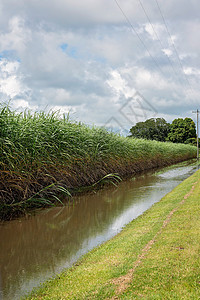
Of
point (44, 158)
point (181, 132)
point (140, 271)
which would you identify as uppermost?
point (181, 132)

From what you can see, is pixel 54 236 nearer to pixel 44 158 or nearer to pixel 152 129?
pixel 44 158

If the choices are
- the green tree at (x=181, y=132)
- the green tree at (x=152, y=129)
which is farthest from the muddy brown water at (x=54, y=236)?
the green tree at (x=181, y=132)

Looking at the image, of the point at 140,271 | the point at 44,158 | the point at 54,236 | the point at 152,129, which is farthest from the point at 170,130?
the point at 140,271

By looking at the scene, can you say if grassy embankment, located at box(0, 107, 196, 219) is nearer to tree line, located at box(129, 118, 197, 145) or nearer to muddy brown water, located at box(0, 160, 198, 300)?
muddy brown water, located at box(0, 160, 198, 300)

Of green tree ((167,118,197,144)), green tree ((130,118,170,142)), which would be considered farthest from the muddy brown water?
green tree ((167,118,197,144))

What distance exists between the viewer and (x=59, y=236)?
14.5ft

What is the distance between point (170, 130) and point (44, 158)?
51937mm

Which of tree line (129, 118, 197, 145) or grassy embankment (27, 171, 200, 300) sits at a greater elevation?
tree line (129, 118, 197, 145)

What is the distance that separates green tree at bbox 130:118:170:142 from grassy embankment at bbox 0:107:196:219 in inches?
1576

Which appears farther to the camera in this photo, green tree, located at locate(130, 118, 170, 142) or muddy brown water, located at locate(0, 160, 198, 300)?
green tree, located at locate(130, 118, 170, 142)

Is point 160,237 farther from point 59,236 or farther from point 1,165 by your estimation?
point 1,165

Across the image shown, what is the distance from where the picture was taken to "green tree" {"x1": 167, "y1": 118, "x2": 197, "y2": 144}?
54188 mm

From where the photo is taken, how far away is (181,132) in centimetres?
5506

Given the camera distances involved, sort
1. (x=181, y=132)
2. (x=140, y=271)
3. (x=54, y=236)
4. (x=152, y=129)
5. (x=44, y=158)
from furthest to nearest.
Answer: (x=181, y=132) < (x=152, y=129) < (x=44, y=158) < (x=54, y=236) < (x=140, y=271)
